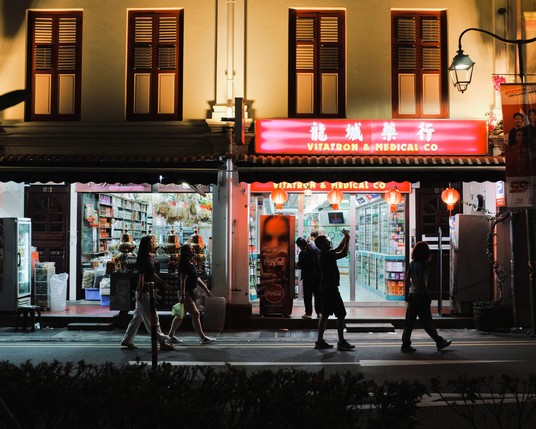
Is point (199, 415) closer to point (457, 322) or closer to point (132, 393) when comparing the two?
point (132, 393)

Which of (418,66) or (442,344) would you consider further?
(418,66)

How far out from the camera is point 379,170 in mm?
13141

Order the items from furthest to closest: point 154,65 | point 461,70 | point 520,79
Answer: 1. point 154,65
2. point 520,79
3. point 461,70

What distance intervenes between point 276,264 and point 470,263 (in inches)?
179

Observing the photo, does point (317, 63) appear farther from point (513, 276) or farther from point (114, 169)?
point (513, 276)

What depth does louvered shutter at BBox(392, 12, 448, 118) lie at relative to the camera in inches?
571

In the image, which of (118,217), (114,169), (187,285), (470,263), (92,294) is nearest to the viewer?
(187,285)

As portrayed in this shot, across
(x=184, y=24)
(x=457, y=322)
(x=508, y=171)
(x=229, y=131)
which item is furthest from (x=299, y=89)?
(x=457, y=322)

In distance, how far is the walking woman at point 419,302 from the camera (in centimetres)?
1034

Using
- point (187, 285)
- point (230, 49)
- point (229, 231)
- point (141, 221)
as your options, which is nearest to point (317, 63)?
point (230, 49)

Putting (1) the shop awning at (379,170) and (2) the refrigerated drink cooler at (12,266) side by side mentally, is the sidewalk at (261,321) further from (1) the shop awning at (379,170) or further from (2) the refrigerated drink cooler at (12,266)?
(1) the shop awning at (379,170)

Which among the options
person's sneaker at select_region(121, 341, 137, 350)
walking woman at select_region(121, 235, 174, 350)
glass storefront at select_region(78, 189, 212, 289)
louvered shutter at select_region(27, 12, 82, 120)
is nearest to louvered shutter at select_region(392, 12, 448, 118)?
glass storefront at select_region(78, 189, 212, 289)

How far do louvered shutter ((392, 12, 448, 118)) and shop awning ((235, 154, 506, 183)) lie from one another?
1904 millimetres

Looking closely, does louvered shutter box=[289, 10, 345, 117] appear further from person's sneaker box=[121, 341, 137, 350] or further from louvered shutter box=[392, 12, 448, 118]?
person's sneaker box=[121, 341, 137, 350]
